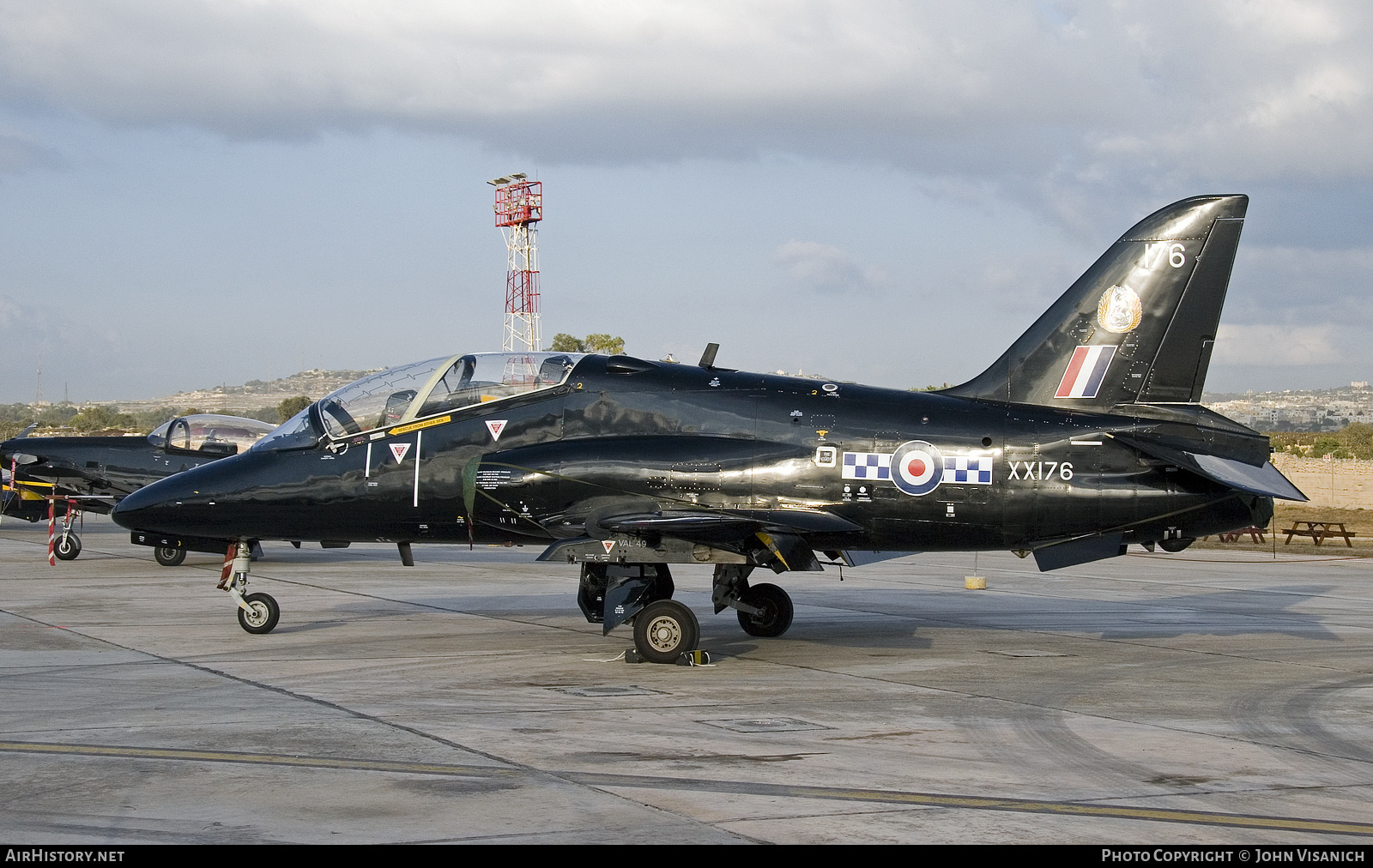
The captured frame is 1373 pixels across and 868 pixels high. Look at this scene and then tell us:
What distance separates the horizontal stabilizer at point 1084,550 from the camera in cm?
1373

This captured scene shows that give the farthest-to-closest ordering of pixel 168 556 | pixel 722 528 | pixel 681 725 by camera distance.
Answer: pixel 168 556, pixel 722 528, pixel 681 725

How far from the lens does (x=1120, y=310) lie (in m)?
14.3

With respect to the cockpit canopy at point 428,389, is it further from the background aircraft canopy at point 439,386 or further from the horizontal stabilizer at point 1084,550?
the horizontal stabilizer at point 1084,550

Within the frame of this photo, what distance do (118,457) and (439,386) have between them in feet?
53.9

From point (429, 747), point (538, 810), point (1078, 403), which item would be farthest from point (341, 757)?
point (1078, 403)

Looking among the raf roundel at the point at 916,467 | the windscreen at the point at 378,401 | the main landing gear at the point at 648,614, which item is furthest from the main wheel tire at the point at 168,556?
the raf roundel at the point at 916,467

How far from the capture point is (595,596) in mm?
15422

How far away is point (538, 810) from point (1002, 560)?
25449 millimetres

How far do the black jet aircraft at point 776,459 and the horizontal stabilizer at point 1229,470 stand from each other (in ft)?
0.17

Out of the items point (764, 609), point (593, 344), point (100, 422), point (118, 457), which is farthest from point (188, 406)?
point (764, 609)

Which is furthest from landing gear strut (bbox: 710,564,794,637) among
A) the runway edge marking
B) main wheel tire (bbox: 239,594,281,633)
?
the runway edge marking

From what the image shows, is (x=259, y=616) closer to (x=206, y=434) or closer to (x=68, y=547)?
(x=206, y=434)

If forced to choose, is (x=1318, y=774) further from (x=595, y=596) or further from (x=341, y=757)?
(x=595, y=596)

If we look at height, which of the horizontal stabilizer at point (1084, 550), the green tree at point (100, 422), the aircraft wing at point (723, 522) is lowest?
the horizontal stabilizer at point (1084, 550)
